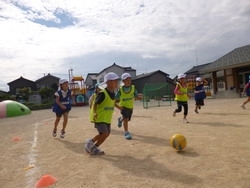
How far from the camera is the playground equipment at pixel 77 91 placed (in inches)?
A: 1377

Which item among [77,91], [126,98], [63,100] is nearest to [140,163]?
[126,98]

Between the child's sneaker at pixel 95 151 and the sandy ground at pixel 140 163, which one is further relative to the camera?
the child's sneaker at pixel 95 151

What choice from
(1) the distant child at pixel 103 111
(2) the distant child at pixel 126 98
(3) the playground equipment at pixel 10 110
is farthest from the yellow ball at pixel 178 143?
(3) the playground equipment at pixel 10 110

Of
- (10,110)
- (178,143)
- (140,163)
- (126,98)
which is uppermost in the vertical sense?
(126,98)

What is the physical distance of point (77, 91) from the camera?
35.8 m

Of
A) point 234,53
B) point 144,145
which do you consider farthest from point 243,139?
point 234,53

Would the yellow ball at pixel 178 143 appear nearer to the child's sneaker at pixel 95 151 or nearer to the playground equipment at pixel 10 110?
the child's sneaker at pixel 95 151

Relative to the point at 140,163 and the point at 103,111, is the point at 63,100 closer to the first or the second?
the point at 103,111

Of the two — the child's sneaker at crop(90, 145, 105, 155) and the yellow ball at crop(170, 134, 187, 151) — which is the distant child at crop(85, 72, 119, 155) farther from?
the yellow ball at crop(170, 134, 187, 151)


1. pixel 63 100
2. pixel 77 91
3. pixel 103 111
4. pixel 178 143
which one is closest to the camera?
pixel 178 143

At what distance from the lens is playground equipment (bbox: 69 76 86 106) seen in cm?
3497

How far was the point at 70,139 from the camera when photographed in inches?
318

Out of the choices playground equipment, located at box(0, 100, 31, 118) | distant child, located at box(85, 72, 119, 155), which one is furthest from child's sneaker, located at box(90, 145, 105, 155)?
playground equipment, located at box(0, 100, 31, 118)

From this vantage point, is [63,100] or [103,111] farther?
[63,100]
